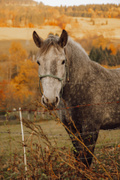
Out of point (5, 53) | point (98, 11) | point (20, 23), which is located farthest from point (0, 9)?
point (98, 11)

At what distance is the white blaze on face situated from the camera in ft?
8.10

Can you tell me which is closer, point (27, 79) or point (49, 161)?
point (49, 161)

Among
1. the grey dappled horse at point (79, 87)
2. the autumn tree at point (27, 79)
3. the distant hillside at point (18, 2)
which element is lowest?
the autumn tree at point (27, 79)

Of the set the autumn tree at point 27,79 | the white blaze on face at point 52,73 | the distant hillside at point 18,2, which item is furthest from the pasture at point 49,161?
→ the distant hillside at point 18,2

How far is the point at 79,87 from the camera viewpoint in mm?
3072

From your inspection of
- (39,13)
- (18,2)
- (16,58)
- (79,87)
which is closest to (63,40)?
(79,87)

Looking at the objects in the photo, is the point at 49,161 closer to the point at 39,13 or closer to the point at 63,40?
the point at 63,40

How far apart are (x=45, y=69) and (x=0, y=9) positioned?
48.5 m

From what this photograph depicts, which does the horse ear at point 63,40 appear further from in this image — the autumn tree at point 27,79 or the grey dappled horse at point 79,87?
the autumn tree at point 27,79

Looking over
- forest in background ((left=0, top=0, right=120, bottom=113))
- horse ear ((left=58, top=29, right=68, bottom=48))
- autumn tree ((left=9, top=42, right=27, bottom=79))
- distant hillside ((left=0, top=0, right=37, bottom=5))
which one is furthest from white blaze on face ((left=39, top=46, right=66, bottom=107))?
distant hillside ((left=0, top=0, right=37, bottom=5))

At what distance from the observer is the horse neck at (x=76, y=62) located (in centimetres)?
305

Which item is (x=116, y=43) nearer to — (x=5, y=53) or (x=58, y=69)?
(x=5, y=53)

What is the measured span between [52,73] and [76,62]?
0.69 m

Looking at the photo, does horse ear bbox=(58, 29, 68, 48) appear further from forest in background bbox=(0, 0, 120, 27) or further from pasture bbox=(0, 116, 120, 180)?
forest in background bbox=(0, 0, 120, 27)
